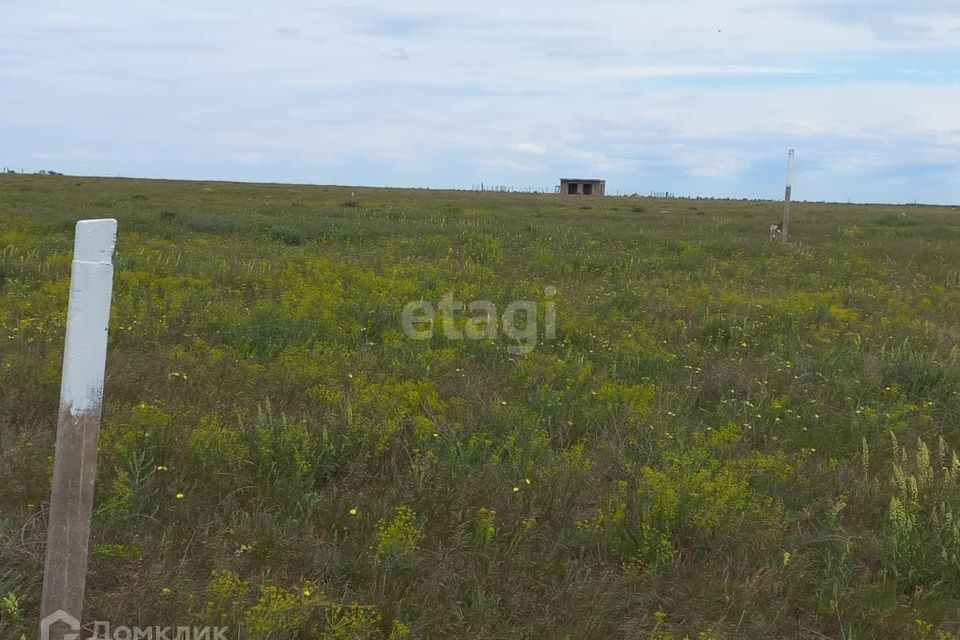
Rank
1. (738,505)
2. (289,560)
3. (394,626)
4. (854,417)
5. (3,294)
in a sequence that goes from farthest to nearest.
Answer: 1. (3,294)
2. (854,417)
3. (738,505)
4. (289,560)
5. (394,626)

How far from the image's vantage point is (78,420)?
7.82ft

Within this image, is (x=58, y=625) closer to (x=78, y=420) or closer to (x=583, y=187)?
(x=78, y=420)

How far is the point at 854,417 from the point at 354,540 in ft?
13.4

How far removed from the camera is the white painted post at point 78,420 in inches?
90.8

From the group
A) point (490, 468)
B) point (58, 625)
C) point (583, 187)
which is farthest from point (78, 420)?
point (583, 187)

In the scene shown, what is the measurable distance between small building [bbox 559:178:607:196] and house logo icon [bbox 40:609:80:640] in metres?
68.6

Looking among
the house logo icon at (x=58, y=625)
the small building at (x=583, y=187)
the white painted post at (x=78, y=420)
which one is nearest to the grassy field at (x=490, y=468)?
the house logo icon at (x=58, y=625)

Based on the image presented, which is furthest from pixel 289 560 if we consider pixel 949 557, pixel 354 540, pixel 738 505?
pixel 949 557

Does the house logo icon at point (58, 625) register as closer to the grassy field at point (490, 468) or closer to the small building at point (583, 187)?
the grassy field at point (490, 468)

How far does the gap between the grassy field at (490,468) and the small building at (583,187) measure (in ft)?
203

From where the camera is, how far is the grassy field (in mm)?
3092

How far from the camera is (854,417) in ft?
18.1

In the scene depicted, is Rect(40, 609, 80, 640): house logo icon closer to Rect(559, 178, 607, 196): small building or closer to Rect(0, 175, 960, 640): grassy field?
Rect(0, 175, 960, 640): grassy field

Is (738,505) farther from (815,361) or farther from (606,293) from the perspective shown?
(606,293)
